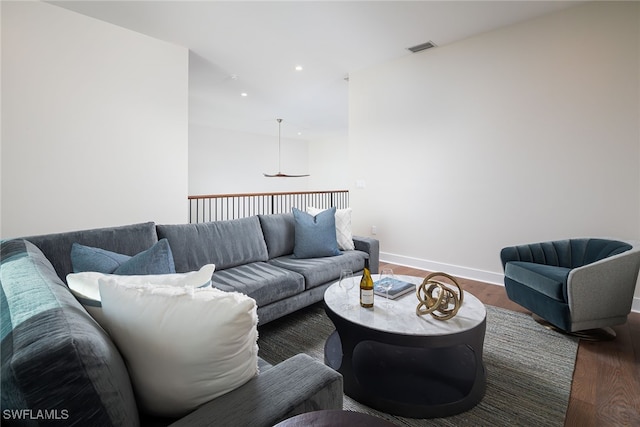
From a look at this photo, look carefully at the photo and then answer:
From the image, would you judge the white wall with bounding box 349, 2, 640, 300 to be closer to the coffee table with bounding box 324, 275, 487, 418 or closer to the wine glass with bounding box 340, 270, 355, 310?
the coffee table with bounding box 324, 275, 487, 418

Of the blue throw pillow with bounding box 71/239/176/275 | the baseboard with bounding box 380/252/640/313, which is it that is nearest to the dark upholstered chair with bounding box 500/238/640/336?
the baseboard with bounding box 380/252/640/313

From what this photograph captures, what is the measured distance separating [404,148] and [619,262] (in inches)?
105

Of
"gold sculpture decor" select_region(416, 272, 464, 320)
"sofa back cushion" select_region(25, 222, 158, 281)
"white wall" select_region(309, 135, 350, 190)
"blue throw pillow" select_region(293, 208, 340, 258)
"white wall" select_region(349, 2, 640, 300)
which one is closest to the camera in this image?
"gold sculpture decor" select_region(416, 272, 464, 320)

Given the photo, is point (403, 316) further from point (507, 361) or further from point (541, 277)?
point (541, 277)

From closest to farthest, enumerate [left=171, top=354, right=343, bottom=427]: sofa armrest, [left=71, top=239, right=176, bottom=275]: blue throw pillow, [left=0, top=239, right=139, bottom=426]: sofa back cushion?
1. [left=0, top=239, right=139, bottom=426]: sofa back cushion
2. [left=171, top=354, right=343, bottom=427]: sofa armrest
3. [left=71, top=239, right=176, bottom=275]: blue throw pillow

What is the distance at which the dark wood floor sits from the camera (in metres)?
1.59

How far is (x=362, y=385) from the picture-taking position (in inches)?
67.8

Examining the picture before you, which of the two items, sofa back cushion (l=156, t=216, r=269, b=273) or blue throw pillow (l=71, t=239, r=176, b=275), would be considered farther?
sofa back cushion (l=156, t=216, r=269, b=273)

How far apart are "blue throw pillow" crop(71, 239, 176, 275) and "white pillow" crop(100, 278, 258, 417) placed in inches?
28.9

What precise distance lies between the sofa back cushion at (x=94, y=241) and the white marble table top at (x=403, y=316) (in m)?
1.38

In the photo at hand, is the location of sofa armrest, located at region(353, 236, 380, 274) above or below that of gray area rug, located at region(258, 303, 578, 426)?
above

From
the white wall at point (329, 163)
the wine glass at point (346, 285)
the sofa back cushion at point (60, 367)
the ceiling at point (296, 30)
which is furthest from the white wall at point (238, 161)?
the sofa back cushion at point (60, 367)

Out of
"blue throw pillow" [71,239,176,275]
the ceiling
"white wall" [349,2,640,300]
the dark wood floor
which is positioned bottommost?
the dark wood floor

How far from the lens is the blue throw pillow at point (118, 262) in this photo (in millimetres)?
1550
